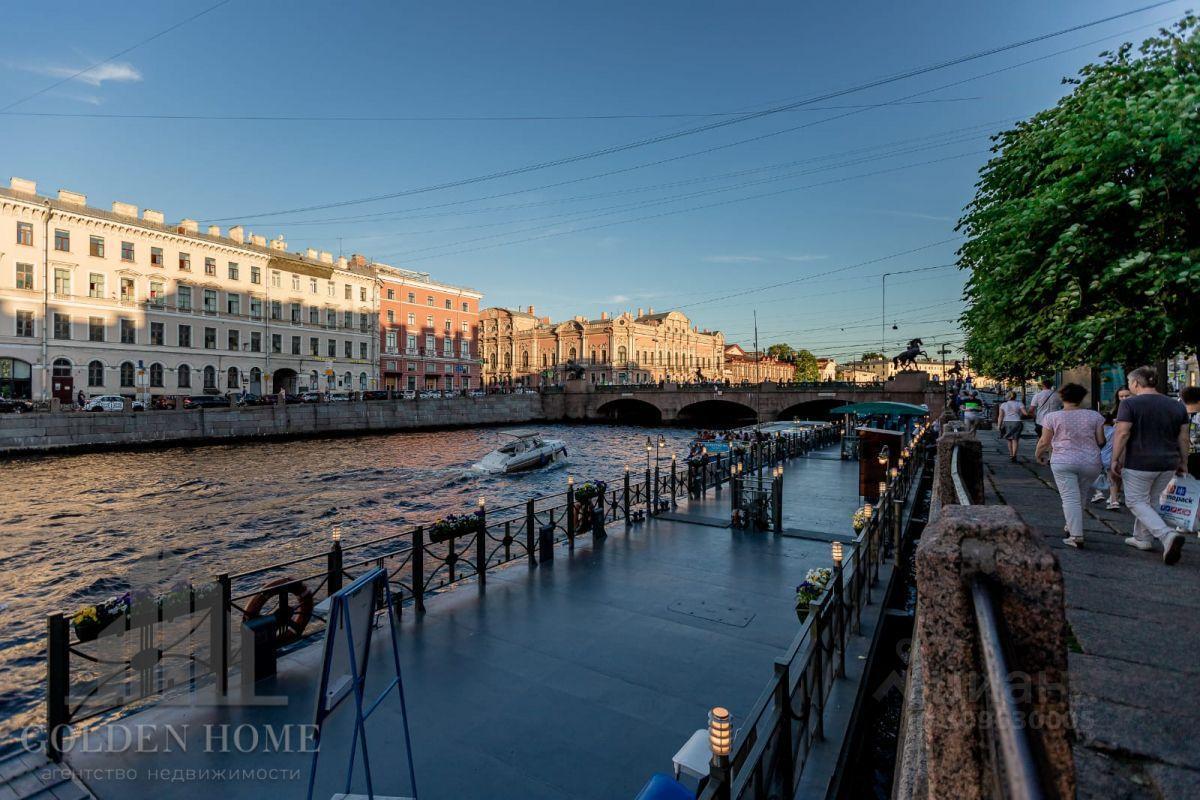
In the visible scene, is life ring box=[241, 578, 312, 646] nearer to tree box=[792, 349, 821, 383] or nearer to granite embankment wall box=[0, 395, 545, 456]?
granite embankment wall box=[0, 395, 545, 456]

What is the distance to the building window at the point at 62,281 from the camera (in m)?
40.0

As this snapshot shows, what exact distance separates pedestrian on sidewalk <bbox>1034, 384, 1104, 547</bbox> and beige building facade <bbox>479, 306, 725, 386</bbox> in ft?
281

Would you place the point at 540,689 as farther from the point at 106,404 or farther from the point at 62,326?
the point at 62,326

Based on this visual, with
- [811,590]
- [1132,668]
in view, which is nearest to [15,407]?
[811,590]

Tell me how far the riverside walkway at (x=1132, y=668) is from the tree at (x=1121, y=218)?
4.85 meters

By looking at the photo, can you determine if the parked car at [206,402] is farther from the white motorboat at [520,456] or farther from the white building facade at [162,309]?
the white motorboat at [520,456]

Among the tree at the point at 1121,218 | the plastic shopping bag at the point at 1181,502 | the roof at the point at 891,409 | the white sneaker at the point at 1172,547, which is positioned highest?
the tree at the point at 1121,218

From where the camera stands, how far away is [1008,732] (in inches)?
47.4

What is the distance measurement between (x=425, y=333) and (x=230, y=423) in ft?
98.8

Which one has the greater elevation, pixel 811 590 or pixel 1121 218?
pixel 1121 218

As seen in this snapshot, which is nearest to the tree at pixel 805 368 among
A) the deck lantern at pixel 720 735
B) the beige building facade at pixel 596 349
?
the beige building facade at pixel 596 349

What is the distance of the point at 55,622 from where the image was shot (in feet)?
16.1

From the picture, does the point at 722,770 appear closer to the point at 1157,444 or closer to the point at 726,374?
the point at 1157,444

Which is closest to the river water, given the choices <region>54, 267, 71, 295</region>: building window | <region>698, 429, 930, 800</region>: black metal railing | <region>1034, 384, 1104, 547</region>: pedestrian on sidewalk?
<region>698, 429, 930, 800</region>: black metal railing
